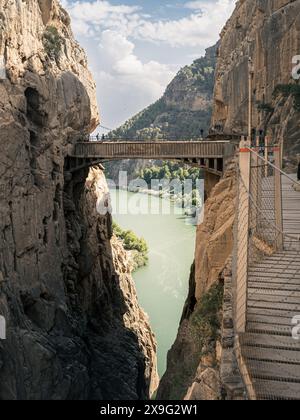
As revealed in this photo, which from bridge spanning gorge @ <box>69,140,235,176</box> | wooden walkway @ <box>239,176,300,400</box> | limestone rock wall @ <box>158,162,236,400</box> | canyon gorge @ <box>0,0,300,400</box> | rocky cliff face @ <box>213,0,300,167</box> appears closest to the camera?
wooden walkway @ <box>239,176,300,400</box>

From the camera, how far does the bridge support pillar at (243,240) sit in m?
4.89

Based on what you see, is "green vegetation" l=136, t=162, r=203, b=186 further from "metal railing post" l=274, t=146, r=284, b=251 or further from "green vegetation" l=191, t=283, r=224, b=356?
"metal railing post" l=274, t=146, r=284, b=251

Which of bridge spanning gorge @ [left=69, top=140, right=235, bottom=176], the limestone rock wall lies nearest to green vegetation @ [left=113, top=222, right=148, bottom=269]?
bridge spanning gorge @ [left=69, top=140, right=235, bottom=176]

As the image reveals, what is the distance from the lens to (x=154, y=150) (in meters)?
21.0

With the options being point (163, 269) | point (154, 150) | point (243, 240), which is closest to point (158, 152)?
point (154, 150)

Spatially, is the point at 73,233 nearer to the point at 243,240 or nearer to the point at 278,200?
the point at 278,200

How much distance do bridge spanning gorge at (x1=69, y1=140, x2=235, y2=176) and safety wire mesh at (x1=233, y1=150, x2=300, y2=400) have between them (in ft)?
40.2

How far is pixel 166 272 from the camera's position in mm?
43094

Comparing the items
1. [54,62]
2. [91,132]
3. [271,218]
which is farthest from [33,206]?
[271,218]

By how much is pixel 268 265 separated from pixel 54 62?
744 inches

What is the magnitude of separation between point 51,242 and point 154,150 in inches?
258

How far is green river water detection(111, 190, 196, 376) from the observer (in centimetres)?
3161

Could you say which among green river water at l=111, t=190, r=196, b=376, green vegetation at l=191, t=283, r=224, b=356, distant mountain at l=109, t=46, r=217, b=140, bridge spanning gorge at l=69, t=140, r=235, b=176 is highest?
distant mountain at l=109, t=46, r=217, b=140

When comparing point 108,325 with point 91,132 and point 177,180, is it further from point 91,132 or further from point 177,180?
point 177,180
